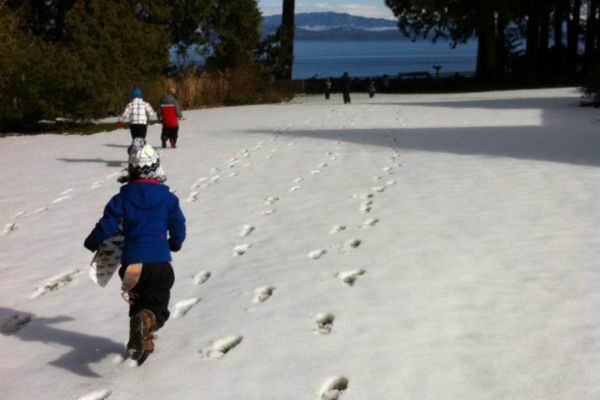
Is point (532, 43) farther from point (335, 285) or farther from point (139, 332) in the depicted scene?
point (139, 332)

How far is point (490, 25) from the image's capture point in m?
48.7

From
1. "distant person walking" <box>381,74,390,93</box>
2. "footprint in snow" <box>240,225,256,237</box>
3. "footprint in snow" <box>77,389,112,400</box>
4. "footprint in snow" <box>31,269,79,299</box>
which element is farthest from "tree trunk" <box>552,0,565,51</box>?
"footprint in snow" <box>77,389,112,400</box>

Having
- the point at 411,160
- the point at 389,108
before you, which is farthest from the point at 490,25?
the point at 411,160

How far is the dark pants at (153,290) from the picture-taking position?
588 cm

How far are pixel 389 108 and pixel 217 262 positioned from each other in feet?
78.8

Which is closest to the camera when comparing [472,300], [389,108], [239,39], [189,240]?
[472,300]

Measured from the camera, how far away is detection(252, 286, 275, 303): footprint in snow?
7.29 meters

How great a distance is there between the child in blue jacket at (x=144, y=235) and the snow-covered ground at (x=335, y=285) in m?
0.42

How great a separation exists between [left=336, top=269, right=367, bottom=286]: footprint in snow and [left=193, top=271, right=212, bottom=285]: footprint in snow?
1.22 meters

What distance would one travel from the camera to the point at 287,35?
49562 mm

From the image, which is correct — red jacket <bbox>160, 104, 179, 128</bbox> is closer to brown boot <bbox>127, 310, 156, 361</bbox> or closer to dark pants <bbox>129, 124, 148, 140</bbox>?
dark pants <bbox>129, 124, 148, 140</bbox>

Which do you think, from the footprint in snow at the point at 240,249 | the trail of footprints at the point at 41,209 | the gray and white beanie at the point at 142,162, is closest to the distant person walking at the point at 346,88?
the trail of footprints at the point at 41,209

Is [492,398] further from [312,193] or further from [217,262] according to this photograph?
[312,193]

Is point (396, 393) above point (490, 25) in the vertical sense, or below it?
below
